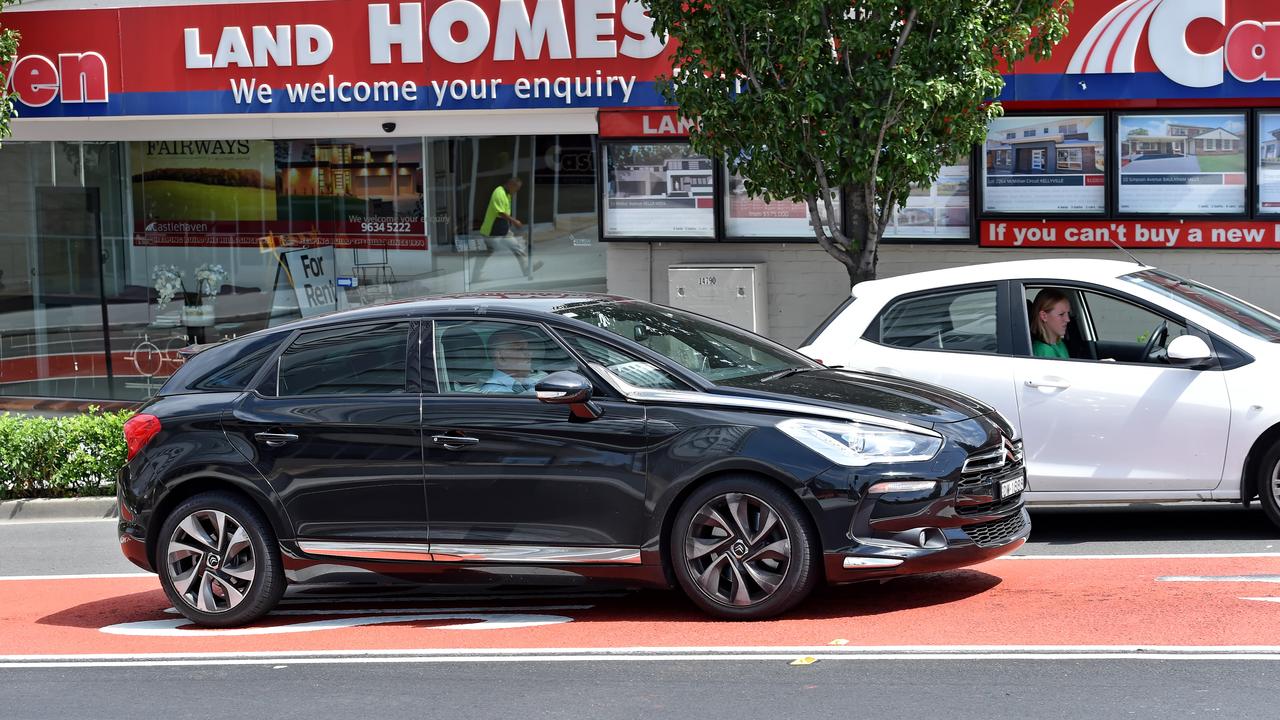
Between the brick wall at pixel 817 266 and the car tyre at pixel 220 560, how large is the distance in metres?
8.32

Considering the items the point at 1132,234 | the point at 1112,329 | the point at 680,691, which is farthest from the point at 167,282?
the point at 680,691

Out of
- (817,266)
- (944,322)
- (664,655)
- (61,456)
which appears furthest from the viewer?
(817,266)

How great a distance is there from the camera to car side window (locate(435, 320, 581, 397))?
7.11 m

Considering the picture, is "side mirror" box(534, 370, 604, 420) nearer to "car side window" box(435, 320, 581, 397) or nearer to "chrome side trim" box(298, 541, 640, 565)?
"car side window" box(435, 320, 581, 397)

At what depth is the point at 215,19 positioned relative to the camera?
51.9ft

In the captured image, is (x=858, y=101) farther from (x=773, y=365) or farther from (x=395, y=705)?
(x=395, y=705)

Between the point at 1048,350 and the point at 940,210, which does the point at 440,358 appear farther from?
the point at 940,210

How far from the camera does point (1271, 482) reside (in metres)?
8.21

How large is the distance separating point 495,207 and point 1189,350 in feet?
31.0

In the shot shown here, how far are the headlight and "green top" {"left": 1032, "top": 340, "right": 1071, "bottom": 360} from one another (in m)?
2.29

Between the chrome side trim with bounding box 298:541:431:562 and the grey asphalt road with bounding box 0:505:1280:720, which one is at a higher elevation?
the chrome side trim with bounding box 298:541:431:562

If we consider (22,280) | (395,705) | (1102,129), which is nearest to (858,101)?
(1102,129)

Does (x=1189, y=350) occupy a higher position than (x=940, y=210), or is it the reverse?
(x=940, y=210)

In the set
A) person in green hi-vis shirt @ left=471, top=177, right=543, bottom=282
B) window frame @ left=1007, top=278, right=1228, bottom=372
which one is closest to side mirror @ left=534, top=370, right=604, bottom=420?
window frame @ left=1007, top=278, right=1228, bottom=372
